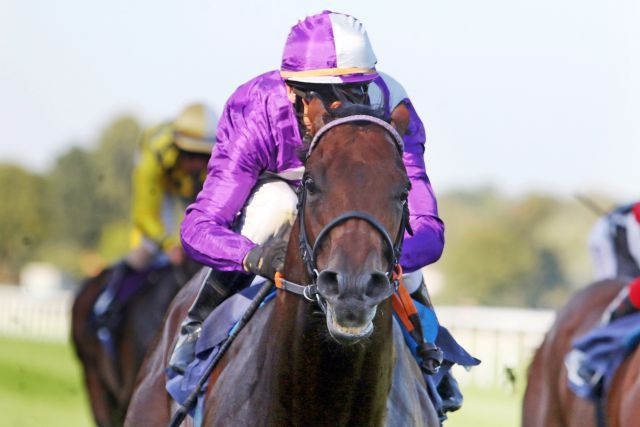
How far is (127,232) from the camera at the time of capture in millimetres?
62656

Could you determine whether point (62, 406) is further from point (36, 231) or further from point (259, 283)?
point (36, 231)

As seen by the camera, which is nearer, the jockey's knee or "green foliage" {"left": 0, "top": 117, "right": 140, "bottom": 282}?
the jockey's knee

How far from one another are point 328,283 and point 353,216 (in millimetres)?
200

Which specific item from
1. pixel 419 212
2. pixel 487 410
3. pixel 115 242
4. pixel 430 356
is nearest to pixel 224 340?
pixel 430 356

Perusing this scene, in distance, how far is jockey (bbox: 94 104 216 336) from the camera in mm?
10055

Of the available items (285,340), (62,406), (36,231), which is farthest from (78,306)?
(36,231)

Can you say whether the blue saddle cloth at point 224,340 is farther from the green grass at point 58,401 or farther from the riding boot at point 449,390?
the green grass at point 58,401

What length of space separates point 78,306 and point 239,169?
6.79 meters

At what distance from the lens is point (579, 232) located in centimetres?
7400

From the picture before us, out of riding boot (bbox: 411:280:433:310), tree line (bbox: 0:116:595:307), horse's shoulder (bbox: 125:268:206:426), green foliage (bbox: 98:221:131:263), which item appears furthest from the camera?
tree line (bbox: 0:116:595:307)

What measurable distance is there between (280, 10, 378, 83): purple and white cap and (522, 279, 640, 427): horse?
3.86 metres

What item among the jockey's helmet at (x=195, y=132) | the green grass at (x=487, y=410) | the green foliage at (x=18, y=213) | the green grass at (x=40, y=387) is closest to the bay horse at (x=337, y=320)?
the jockey's helmet at (x=195, y=132)

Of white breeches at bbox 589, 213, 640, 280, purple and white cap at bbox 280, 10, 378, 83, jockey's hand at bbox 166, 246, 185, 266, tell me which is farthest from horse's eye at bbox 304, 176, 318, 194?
jockey's hand at bbox 166, 246, 185, 266

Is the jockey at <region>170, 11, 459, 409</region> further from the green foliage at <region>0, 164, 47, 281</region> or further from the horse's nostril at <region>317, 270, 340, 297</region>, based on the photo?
the green foliage at <region>0, 164, 47, 281</region>
